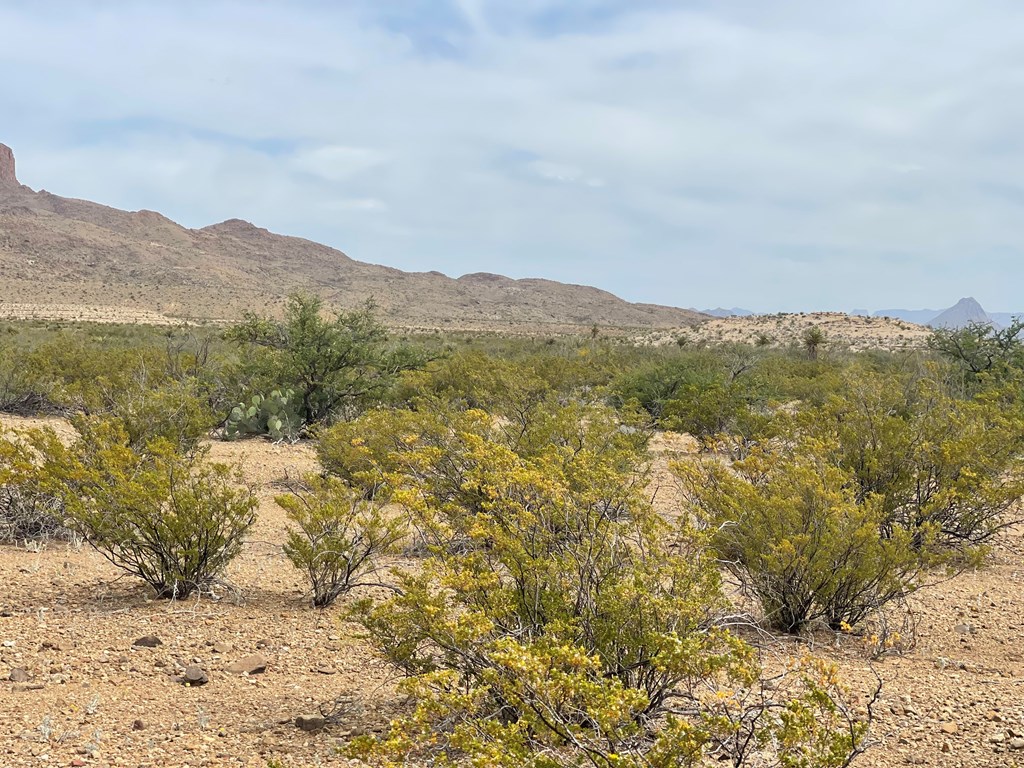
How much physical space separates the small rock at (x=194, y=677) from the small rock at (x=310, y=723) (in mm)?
1073

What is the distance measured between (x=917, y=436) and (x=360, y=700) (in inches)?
300

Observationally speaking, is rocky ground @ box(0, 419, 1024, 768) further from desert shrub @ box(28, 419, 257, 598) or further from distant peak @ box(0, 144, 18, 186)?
distant peak @ box(0, 144, 18, 186)

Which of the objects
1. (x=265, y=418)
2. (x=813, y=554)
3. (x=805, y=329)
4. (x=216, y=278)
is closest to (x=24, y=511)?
(x=265, y=418)

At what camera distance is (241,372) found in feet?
57.9

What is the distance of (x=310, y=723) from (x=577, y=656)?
6.84 feet

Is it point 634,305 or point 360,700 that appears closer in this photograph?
point 360,700

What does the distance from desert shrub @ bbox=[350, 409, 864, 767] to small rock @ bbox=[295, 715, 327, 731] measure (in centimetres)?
52

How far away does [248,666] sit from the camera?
18.4 feet

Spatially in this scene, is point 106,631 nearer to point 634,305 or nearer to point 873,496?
point 873,496

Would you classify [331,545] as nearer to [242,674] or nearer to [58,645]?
[242,674]

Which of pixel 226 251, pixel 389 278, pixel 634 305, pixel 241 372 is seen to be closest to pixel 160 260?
pixel 226 251

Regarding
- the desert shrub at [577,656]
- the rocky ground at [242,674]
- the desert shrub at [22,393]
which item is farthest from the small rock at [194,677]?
the desert shrub at [22,393]

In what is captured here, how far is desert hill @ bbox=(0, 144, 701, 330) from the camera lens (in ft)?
282

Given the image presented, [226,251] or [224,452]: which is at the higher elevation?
[226,251]
